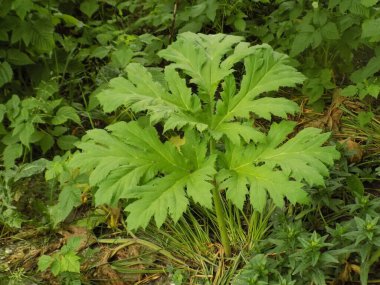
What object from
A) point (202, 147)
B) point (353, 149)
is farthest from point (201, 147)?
point (353, 149)

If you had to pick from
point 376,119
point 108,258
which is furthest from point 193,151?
point 376,119

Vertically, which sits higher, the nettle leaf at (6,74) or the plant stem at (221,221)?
the nettle leaf at (6,74)

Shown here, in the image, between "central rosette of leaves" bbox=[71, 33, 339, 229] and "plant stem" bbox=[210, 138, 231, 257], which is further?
"plant stem" bbox=[210, 138, 231, 257]

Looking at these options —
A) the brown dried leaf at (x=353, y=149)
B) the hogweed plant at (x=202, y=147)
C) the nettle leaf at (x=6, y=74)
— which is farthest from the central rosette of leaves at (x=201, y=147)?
the nettle leaf at (x=6, y=74)

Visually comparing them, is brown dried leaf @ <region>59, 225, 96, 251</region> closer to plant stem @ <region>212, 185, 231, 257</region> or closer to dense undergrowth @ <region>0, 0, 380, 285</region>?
dense undergrowth @ <region>0, 0, 380, 285</region>

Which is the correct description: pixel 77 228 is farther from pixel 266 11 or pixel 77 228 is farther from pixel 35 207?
pixel 266 11

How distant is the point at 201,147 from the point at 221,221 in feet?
1.29

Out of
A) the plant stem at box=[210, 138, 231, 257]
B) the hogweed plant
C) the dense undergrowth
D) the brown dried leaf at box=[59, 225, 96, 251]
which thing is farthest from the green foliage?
the brown dried leaf at box=[59, 225, 96, 251]

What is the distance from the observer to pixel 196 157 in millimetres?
2016

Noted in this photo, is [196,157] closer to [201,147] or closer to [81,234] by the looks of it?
[201,147]

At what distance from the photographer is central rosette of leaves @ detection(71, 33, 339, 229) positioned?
6.04ft

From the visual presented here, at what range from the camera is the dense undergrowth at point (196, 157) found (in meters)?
1.93

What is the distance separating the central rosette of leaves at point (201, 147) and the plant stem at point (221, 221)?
6cm

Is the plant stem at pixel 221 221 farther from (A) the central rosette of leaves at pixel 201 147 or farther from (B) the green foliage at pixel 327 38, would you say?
(B) the green foliage at pixel 327 38
